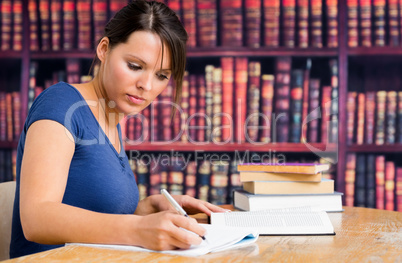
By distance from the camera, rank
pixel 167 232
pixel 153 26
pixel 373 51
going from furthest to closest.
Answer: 1. pixel 373 51
2. pixel 153 26
3. pixel 167 232

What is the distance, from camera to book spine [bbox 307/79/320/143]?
2.03 m

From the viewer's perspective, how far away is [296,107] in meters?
2.04

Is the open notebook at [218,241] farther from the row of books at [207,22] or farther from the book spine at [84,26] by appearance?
Answer: the book spine at [84,26]

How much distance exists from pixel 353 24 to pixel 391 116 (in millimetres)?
469

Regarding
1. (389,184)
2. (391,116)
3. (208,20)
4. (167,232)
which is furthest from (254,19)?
(167,232)

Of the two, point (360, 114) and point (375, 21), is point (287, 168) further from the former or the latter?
point (375, 21)

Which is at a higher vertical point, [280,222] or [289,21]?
[289,21]

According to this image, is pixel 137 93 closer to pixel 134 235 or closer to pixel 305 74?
pixel 134 235

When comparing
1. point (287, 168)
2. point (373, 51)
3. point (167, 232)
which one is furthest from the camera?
point (373, 51)

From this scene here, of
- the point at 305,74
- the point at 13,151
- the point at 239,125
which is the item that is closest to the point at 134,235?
the point at 239,125

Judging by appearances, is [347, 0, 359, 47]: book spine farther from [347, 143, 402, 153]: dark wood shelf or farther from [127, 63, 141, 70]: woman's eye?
[127, 63, 141, 70]: woman's eye

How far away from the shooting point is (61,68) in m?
2.22

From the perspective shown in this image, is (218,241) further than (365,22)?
No

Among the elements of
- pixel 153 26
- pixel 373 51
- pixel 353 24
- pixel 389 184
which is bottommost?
pixel 389 184
